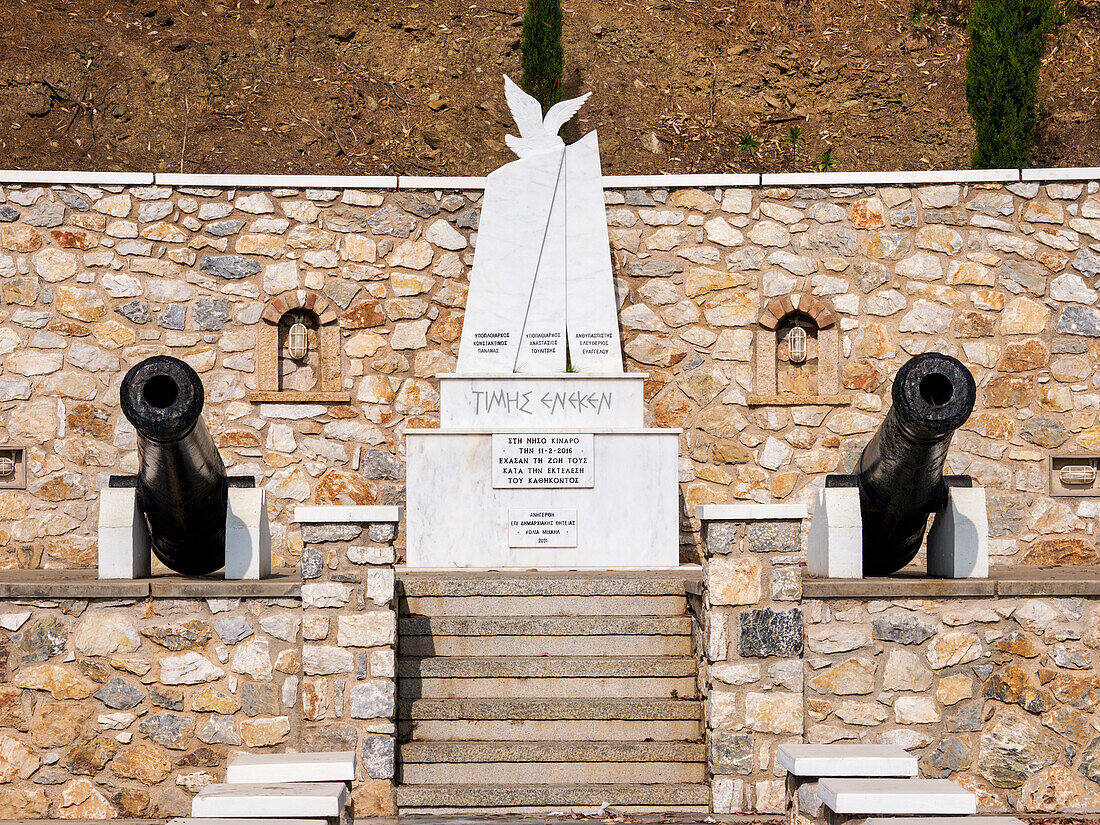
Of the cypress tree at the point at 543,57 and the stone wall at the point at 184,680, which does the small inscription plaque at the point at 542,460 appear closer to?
the stone wall at the point at 184,680

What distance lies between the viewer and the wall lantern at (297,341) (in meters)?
10.8

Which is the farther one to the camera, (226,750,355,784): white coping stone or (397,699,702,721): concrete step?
(397,699,702,721): concrete step

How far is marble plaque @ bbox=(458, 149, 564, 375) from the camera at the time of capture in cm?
958

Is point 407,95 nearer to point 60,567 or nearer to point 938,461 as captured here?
point 60,567

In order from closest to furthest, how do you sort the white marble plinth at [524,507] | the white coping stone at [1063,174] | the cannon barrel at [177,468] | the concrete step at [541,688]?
1. the cannon barrel at [177,468]
2. the concrete step at [541,688]
3. the white marble plinth at [524,507]
4. the white coping stone at [1063,174]

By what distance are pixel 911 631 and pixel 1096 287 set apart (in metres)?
5.45

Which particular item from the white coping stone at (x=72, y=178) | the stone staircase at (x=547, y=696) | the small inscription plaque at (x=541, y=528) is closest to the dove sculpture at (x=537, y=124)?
the small inscription plaque at (x=541, y=528)

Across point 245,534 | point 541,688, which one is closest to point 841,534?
point 541,688

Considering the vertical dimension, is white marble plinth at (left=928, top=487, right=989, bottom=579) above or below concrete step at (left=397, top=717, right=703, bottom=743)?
above

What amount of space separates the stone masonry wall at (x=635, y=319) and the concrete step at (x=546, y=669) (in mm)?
3901

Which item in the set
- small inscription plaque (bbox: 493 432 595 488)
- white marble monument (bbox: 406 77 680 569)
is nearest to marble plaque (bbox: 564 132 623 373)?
white marble monument (bbox: 406 77 680 569)

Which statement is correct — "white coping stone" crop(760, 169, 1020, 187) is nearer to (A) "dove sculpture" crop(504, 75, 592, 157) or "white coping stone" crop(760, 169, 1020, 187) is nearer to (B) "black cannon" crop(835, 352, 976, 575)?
(A) "dove sculpture" crop(504, 75, 592, 157)

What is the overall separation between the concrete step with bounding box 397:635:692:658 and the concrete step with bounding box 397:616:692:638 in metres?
0.03

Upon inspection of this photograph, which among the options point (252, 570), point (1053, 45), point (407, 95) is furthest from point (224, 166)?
point (1053, 45)
